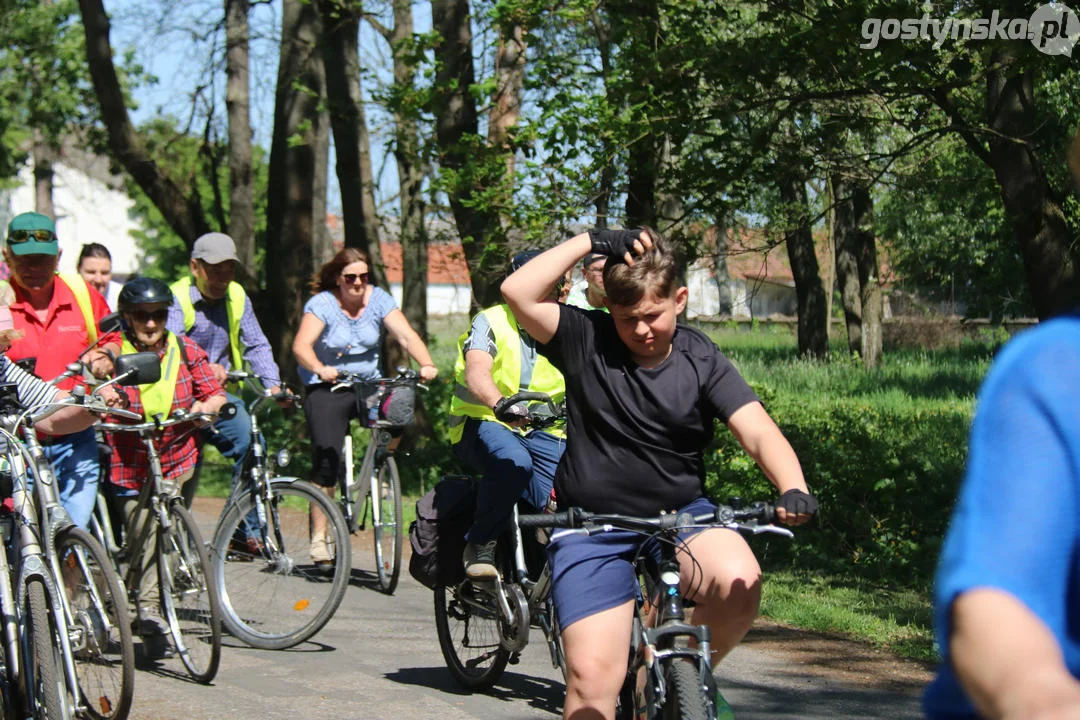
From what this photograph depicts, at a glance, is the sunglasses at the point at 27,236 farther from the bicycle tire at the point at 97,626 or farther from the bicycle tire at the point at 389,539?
the bicycle tire at the point at 389,539

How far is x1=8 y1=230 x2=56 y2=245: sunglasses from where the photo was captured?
19.9 feet

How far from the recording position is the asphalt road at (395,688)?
19.0ft

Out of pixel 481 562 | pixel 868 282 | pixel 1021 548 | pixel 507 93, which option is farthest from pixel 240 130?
pixel 1021 548

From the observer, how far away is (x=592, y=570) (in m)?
3.82

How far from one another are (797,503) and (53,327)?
404cm

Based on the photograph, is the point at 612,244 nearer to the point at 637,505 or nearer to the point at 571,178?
the point at 637,505

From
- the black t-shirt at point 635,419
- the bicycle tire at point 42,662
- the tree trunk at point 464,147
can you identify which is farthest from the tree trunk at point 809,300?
the black t-shirt at point 635,419

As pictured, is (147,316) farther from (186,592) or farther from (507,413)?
(507,413)

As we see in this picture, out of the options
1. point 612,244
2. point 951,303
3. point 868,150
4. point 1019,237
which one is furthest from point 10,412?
point 951,303

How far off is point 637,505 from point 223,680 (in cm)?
312

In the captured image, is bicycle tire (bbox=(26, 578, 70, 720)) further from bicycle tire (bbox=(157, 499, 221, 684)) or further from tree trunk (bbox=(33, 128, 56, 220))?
tree trunk (bbox=(33, 128, 56, 220))

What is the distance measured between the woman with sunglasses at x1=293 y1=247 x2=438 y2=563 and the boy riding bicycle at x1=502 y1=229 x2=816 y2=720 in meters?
4.47

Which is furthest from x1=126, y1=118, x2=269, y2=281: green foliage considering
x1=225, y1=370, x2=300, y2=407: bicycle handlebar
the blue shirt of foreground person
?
the blue shirt of foreground person

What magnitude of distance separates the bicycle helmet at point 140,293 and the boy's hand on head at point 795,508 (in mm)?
3866
